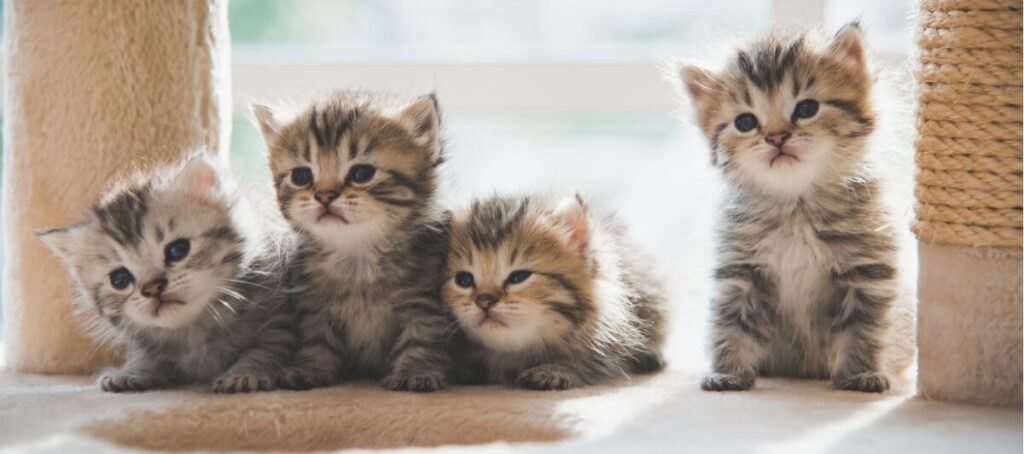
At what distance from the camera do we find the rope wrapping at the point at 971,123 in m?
1.97

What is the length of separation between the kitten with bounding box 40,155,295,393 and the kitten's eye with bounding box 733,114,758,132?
96cm

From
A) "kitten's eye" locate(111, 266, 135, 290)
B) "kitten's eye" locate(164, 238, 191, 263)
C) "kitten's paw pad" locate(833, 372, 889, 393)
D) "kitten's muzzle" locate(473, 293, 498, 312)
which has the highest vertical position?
"kitten's eye" locate(164, 238, 191, 263)

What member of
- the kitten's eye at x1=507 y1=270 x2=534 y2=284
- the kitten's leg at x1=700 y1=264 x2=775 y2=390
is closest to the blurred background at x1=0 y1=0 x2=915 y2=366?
the kitten's leg at x1=700 y1=264 x2=775 y2=390

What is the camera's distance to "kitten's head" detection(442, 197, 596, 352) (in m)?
2.22

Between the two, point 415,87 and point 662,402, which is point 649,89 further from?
point 662,402

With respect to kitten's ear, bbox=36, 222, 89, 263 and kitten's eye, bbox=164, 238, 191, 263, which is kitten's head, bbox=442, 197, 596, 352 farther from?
kitten's ear, bbox=36, 222, 89, 263

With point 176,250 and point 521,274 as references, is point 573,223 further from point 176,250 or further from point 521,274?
point 176,250

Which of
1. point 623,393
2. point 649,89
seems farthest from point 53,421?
point 649,89

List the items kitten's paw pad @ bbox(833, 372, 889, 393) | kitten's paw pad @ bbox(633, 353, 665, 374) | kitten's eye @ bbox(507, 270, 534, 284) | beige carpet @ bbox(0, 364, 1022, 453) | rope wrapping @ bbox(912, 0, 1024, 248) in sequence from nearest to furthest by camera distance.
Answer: beige carpet @ bbox(0, 364, 1022, 453)
rope wrapping @ bbox(912, 0, 1024, 248)
kitten's paw pad @ bbox(833, 372, 889, 393)
kitten's eye @ bbox(507, 270, 534, 284)
kitten's paw pad @ bbox(633, 353, 665, 374)

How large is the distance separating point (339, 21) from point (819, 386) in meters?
2.19

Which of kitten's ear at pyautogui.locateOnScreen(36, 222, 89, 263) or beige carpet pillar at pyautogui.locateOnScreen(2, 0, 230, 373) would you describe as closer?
kitten's ear at pyautogui.locateOnScreen(36, 222, 89, 263)

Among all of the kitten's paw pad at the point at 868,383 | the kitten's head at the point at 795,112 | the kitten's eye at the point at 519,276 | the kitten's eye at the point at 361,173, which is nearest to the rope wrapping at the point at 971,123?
the kitten's head at the point at 795,112

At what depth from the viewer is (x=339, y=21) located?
3836 mm

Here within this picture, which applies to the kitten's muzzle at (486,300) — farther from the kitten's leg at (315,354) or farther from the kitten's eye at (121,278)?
the kitten's eye at (121,278)
